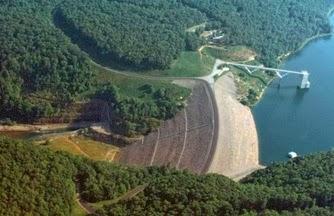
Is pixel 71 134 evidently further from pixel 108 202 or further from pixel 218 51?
pixel 218 51

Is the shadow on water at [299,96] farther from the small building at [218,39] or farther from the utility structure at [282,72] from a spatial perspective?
the small building at [218,39]

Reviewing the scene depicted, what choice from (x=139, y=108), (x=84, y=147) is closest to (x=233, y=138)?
(x=139, y=108)

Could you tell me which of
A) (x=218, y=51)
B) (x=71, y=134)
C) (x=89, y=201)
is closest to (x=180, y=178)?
(x=89, y=201)

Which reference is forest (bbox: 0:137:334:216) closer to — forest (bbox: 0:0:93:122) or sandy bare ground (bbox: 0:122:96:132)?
sandy bare ground (bbox: 0:122:96:132)

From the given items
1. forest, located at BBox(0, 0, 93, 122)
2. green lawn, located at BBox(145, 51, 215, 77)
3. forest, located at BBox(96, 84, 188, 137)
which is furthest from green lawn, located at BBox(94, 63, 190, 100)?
forest, located at BBox(0, 0, 93, 122)

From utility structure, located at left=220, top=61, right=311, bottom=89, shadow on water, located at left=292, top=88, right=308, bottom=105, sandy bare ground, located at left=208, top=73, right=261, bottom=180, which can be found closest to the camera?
sandy bare ground, located at left=208, top=73, right=261, bottom=180

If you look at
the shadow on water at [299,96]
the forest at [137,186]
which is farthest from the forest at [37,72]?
the shadow on water at [299,96]

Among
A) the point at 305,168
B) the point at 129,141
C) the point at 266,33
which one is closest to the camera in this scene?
the point at 305,168
